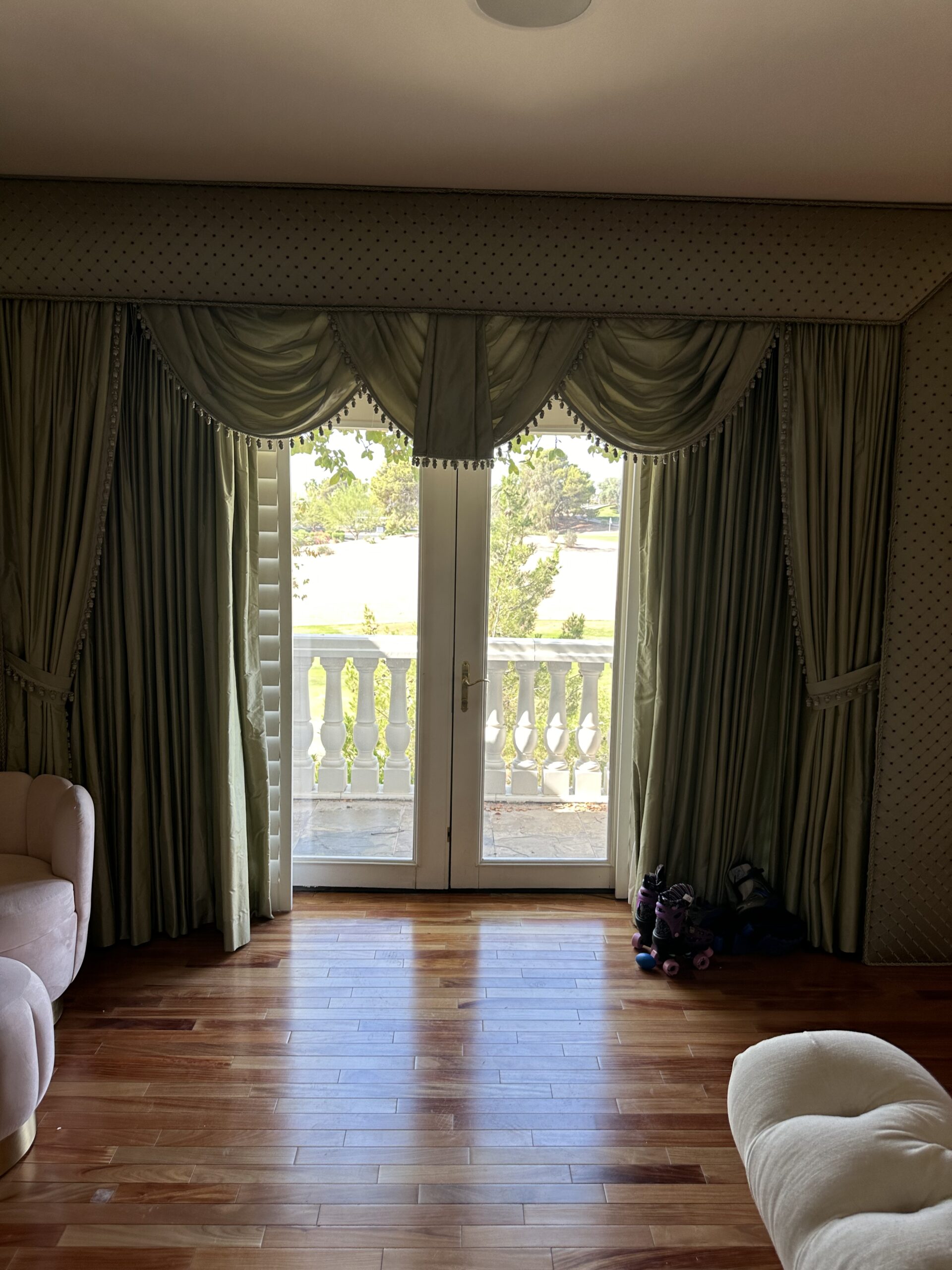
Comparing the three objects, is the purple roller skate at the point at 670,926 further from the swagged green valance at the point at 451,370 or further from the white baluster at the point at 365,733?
the swagged green valance at the point at 451,370

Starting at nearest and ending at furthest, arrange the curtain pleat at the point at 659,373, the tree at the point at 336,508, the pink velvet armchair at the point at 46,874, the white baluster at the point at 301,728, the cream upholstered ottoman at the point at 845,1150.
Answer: the cream upholstered ottoman at the point at 845,1150 → the pink velvet armchair at the point at 46,874 → the curtain pleat at the point at 659,373 → the tree at the point at 336,508 → the white baluster at the point at 301,728

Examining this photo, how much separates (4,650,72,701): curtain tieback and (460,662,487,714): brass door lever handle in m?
1.43

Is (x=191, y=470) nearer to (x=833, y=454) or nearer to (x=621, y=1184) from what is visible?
(x=833, y=454)

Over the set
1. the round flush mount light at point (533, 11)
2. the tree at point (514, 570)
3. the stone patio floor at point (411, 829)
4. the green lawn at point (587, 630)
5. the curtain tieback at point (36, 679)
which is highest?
the round flush mount light at point (533, 11)

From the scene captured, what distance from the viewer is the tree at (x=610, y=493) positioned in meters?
3.67

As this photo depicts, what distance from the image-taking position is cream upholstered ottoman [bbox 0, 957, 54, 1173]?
2150mm

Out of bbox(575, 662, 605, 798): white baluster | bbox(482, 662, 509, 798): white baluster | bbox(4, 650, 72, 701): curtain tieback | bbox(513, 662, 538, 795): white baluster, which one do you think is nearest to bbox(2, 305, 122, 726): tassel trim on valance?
bbox(4, 650, 72, 701): curtain tieback

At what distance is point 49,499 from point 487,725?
71.3 inches

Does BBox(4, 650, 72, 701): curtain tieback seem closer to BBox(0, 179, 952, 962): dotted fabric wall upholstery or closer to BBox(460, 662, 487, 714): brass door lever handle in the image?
BBox(0, 179, 952, 962): dotted fabric wall upholstery

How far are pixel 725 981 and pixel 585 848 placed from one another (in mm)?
836

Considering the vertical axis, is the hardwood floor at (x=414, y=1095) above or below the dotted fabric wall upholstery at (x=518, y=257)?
below

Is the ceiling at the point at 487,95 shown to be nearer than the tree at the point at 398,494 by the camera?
Yes

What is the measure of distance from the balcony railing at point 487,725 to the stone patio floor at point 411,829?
0.16 ft

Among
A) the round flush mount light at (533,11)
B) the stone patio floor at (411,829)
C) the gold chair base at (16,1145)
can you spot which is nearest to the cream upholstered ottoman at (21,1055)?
the gold chair base at (16,1145)
